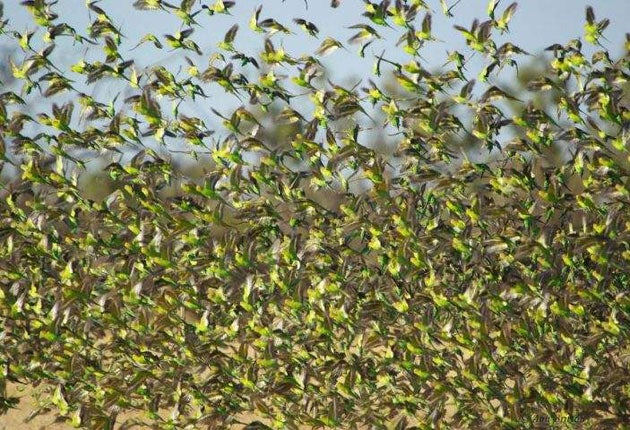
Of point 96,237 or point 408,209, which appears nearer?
point 408,209

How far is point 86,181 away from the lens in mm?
15109

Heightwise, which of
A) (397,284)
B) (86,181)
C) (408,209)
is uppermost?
(408,209)

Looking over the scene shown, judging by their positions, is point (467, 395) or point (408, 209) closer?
point (408, 209)

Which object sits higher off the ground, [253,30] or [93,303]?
[253,30]

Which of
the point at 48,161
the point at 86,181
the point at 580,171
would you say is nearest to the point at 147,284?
the point at 48,161

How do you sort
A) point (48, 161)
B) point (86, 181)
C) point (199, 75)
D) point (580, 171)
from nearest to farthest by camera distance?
point (580, 171)
point (199, 75)
point (48, 161)
point (86, 181)

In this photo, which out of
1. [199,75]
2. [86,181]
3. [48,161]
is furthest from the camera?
[86,181]

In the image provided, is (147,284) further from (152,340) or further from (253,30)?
(253,30)

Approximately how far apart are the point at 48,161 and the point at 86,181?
31.5 ft

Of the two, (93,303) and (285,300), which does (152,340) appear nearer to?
(93,303)

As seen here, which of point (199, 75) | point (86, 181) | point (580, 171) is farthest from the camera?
point (86, 181)

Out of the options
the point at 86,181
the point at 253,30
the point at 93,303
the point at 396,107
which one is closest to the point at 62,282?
the point at 93,303

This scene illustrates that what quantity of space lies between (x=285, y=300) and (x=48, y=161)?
166cm

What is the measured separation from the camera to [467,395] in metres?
5.53
